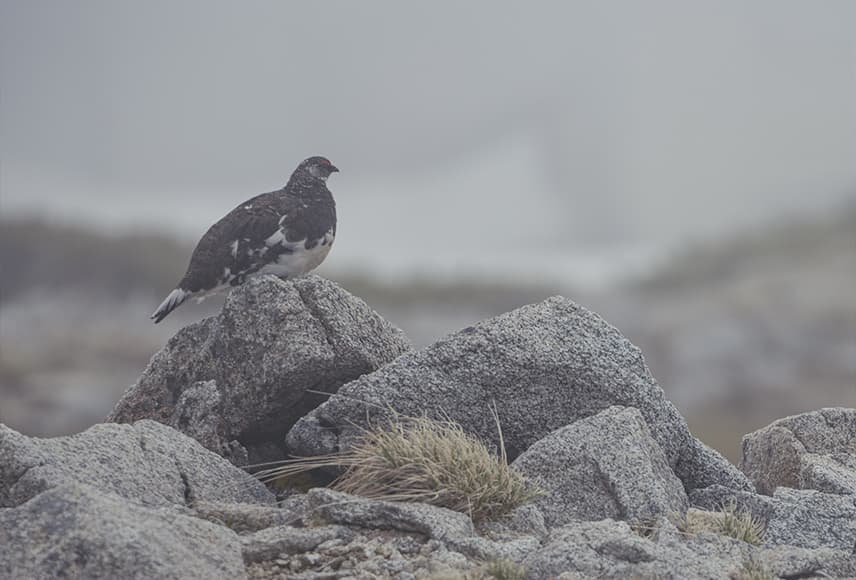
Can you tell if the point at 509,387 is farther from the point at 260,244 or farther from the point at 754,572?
the point at 260,244

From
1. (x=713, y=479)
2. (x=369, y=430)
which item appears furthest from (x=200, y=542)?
(x=713, y=479)

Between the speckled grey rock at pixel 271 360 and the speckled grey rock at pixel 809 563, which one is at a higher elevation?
the speckled grey rock at pixel 271 360

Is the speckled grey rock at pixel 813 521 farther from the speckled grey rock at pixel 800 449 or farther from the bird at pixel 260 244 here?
the bird at pixel 260 244

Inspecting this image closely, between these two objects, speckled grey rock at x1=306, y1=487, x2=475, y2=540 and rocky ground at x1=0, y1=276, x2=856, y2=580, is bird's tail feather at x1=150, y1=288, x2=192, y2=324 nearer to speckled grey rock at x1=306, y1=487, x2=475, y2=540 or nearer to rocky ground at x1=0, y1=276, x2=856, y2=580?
rocky ground at x1=0, y1=276, x2=856, y2=580

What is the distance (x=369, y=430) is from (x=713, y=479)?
361 cm

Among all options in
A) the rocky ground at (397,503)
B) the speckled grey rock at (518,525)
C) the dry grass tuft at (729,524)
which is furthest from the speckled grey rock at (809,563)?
the speckled grey rock at (518,525)

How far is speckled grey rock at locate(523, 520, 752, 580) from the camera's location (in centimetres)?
859

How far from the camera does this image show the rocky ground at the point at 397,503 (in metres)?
8.44

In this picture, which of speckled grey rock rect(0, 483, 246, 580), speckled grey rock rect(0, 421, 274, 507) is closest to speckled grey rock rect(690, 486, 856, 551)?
speckled grey rock rect(0, 421, 274, 507)

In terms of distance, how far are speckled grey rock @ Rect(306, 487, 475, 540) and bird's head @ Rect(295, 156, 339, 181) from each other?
582 centimetres

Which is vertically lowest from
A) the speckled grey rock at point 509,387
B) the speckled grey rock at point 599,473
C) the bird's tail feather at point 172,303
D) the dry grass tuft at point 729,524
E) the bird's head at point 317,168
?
the dry grass tuft at point 729,524

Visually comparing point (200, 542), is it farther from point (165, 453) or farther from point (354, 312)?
point (354, 312)

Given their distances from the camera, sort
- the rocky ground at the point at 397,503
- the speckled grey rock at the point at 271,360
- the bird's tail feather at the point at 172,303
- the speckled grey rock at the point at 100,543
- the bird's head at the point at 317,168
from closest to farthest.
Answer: the speckled grey rock at the point at 100,543 < the rocky ground at the point at 397,503 < the speckled grey rock at the point at 271,360 < the bird's tail feather at the point at 172,303 < the bird's head at the point at 317,168

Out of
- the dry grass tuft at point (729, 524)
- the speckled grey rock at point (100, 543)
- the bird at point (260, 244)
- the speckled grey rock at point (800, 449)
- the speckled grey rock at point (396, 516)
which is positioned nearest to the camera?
the speckled grey rock at point (100, 543)
